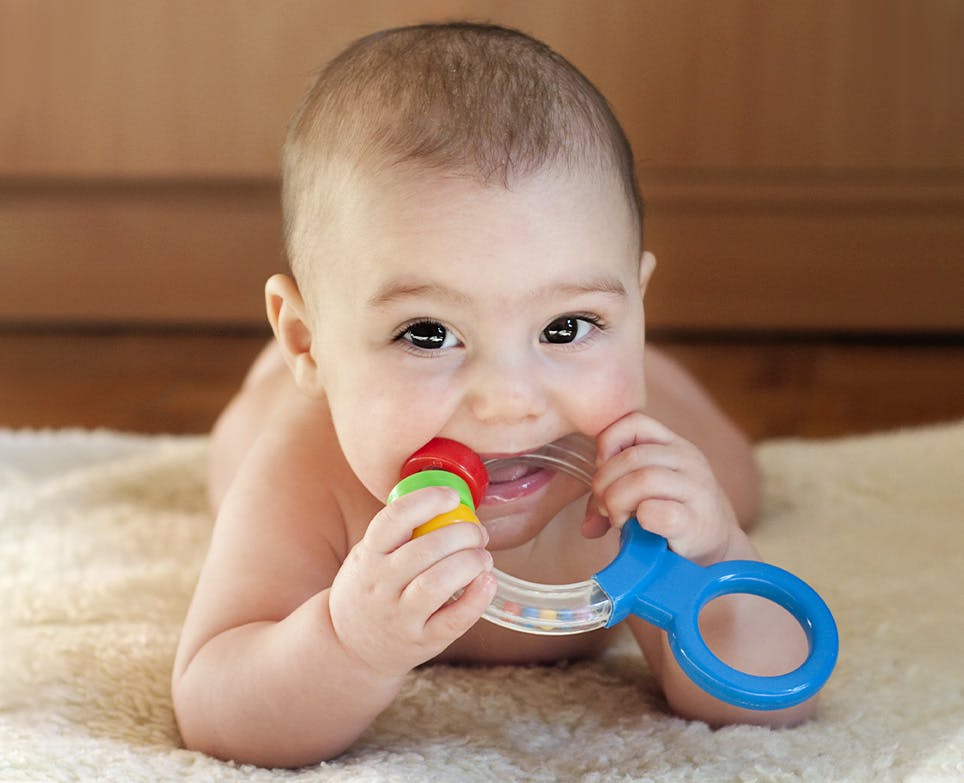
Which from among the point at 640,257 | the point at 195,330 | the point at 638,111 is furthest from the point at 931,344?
the point at 640,257

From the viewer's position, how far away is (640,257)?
2.62 ft

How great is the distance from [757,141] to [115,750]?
1417mm

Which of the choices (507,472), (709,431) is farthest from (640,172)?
(507,472)

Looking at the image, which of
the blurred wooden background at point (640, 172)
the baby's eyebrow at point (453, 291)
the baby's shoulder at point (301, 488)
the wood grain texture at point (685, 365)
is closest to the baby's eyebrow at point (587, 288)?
the baby's eyebrow at point (453, 291)

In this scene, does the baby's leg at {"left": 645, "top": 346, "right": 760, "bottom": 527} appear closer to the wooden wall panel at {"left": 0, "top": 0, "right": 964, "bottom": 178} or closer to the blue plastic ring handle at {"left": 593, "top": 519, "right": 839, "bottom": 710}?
the blue plastic ring handle at {"left": 593, "top": 519, "right": 839, "bottom": 710}

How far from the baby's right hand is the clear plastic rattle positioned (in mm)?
21

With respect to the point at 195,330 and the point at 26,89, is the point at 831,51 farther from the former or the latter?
the point at 26,89

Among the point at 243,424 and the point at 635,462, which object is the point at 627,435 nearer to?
the point at 635,462

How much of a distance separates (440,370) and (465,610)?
0.14 m

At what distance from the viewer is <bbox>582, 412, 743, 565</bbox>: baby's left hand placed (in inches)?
28.5

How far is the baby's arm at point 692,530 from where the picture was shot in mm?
726

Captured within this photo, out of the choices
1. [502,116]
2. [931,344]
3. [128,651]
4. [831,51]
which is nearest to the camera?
[502,116]

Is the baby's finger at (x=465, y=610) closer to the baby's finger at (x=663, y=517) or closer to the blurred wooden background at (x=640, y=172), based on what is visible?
→ the baby's finger at (x=663, y=517)

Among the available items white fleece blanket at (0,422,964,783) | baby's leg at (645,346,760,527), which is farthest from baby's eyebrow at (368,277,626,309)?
baby's leg at (645,346,760,527)
